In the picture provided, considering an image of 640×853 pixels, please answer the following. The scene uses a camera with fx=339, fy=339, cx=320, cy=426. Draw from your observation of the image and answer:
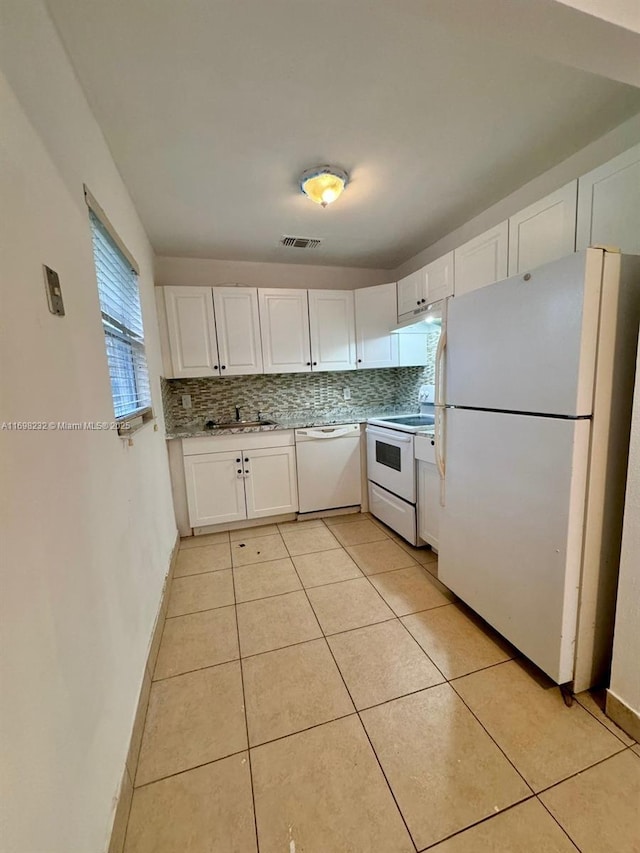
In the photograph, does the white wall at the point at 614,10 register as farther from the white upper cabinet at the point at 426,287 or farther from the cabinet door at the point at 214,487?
the cabinet door at the point at 214,487

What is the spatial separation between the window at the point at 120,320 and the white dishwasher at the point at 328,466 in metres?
1.35

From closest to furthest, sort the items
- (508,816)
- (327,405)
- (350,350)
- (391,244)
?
(508,816), (391,244), (350,350), (327,405)

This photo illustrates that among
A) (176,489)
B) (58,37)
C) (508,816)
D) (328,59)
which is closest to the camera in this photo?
(508,816)

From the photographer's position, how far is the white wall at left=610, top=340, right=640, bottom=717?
1124 millimetres

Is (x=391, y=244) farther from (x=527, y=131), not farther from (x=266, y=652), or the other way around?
(x=266, y=652)

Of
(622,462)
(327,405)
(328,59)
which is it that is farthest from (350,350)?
(622,462)

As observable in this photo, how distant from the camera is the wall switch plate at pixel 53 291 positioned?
863 mm

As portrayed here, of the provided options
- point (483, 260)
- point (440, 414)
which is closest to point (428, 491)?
point (440, 414)

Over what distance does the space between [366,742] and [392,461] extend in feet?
5.73

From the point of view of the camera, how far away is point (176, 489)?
2746 millimetres

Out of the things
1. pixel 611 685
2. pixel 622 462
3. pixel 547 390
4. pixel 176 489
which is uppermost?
pixel 547 390

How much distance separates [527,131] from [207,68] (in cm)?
145

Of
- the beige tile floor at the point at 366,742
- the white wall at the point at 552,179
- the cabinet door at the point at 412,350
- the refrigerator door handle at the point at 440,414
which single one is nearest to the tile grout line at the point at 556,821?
the beige tile floor at the point at 366,742

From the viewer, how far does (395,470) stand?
263cm
